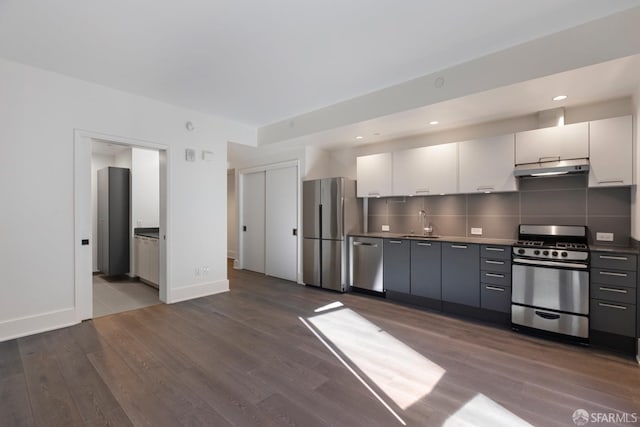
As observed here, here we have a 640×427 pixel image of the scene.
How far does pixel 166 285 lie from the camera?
13.3 ft

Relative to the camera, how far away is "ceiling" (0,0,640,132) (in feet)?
7.05

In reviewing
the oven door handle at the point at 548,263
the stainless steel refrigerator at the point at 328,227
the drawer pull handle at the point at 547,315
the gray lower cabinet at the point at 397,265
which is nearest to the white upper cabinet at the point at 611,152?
the oven door handle at the point at 548,263

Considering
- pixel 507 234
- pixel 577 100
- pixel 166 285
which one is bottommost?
pixel 166 285

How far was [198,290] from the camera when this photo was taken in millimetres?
4363

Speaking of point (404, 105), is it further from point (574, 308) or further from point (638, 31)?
point (574, 308)

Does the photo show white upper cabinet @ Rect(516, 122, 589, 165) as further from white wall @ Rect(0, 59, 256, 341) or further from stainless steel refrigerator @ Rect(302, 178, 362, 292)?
white wall @ Rect(0, 59, 256, 341)

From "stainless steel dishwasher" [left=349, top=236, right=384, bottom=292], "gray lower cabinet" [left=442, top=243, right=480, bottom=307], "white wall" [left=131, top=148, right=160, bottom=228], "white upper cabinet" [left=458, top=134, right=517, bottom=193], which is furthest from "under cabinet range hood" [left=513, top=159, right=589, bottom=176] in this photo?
"white wall" [left=131, top=148, right=160, bottom=228]

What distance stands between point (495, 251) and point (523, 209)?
800 millimetres

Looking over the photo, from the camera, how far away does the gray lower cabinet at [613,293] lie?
2584 millimetres

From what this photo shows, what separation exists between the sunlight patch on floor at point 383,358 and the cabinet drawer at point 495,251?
1.52 meters

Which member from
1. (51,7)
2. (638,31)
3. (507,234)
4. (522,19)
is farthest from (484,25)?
(51,7)

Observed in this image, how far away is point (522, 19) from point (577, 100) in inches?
57.3

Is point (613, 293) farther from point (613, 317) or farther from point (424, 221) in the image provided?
point (424, 221)

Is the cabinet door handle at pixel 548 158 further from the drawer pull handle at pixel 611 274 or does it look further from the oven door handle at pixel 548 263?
the drawer pull handle at pixel 611 274
